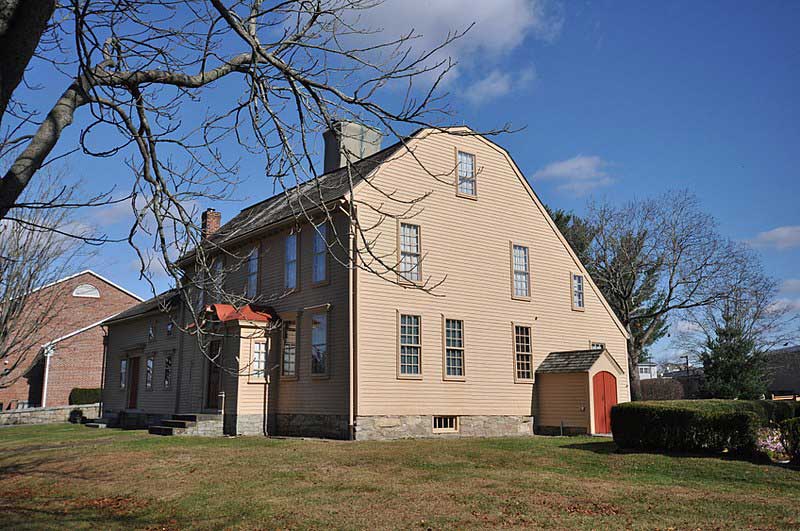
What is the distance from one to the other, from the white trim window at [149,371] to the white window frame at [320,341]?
11.8m

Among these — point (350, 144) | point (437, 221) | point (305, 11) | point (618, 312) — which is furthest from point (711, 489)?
point (618, 312)

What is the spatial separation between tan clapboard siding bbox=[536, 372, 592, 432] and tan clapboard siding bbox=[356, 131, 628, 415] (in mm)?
506

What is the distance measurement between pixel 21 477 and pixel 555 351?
16.0m

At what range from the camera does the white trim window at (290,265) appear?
68.5 ft

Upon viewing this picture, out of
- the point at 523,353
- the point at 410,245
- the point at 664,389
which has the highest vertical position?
the point at 410,245

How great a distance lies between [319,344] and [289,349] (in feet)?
5.51

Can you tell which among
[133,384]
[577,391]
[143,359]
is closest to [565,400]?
[577,391]

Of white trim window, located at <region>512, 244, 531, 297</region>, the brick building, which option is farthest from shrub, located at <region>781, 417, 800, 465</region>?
the brick building

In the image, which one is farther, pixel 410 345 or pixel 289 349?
pixel 289 349

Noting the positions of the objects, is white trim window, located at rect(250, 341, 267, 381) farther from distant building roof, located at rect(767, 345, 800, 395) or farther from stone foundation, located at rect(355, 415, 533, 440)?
distant building roof, located at rect(767, 345, 800, 395)

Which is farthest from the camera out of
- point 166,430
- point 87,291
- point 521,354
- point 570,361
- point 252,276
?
point 87,291

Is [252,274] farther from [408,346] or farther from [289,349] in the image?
[408,346]

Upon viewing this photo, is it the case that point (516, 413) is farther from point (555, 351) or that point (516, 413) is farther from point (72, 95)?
point (72, 95)

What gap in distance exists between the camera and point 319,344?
19.3 meters
